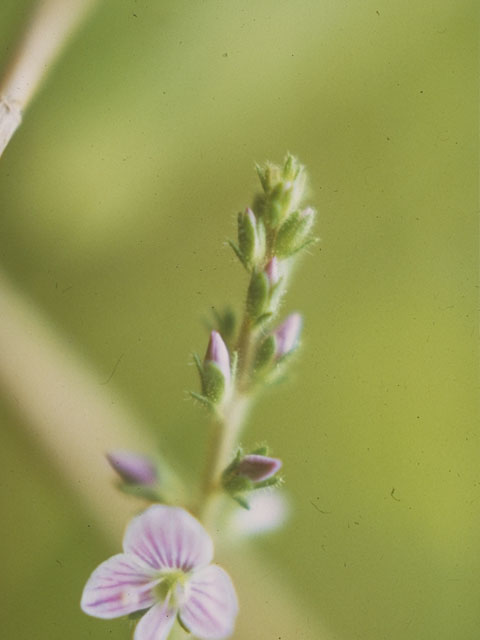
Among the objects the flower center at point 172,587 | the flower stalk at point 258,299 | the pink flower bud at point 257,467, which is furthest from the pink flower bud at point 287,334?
→ the flower center at point 172,587

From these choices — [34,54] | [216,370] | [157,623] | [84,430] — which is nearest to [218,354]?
[216,370]

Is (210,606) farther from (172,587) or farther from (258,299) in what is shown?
(258,299)

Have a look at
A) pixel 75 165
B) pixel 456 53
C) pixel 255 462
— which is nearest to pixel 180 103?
pixel 75 165

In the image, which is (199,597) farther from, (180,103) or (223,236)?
(180,103)

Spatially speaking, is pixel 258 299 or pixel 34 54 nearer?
pixel 258 299

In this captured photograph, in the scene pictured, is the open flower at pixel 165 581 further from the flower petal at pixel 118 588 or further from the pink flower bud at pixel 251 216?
the pink flower bud at pixel 251 216

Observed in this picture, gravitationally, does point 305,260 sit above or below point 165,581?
above

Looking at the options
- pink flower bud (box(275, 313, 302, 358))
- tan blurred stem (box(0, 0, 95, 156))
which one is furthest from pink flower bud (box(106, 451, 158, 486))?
tan blurred stem (box(0, 0, 95, 156))
